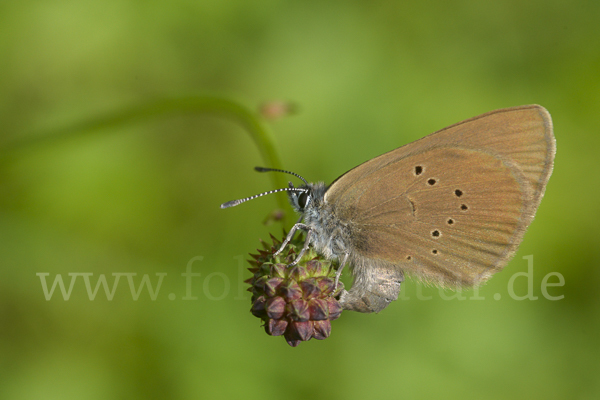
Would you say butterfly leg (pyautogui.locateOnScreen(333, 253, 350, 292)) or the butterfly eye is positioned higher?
the butterfly eye

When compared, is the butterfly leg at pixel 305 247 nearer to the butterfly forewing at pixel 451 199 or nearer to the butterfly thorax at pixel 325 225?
the butterfly thorax at pixel 325 225

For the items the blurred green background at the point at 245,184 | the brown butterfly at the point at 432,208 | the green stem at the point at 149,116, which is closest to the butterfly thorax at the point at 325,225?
the brown butterfly at the point at 432,208

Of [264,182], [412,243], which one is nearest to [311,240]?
[412,243]

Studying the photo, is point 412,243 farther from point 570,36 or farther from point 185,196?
point 570,36

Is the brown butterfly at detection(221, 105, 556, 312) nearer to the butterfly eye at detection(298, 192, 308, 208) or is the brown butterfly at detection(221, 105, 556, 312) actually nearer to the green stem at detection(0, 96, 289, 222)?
the butterfly eye at detection(298, 192, 308, 208)

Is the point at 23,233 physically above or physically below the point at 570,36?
below

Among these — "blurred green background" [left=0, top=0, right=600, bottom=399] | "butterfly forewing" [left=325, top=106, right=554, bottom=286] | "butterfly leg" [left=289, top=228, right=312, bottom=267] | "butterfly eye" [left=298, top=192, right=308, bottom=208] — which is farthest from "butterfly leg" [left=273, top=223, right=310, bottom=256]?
"blurred green background" [left=0, top=0, right=600, bottom=399]
